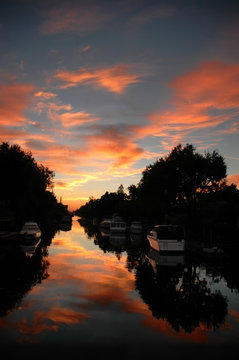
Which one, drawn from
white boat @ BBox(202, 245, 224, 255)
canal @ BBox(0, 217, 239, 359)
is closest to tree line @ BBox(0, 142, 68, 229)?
white boat @ BBox(202, 245, 224, 255)

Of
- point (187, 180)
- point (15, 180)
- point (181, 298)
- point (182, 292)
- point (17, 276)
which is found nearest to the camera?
point (181, 298)

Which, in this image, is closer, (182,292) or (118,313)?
(118,313)

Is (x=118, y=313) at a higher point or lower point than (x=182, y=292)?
higher

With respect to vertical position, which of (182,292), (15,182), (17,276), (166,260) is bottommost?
(166,260)

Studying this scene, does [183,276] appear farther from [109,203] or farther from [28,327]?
[109,203]

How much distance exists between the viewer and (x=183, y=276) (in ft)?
62.4

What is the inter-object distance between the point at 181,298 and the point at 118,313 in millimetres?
3535

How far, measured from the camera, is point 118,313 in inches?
450

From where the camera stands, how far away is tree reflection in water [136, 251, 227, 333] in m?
10.8

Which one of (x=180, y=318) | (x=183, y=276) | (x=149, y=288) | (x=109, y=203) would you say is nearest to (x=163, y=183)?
(x=183, y=276)

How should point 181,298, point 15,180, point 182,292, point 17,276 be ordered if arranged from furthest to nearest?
point 15,180 < point 17,276 < point 182,292 < point 181,298

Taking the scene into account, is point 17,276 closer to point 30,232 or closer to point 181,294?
point 181,294

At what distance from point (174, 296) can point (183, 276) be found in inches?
205

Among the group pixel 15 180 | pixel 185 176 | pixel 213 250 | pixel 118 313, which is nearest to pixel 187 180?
pixel 185 176
